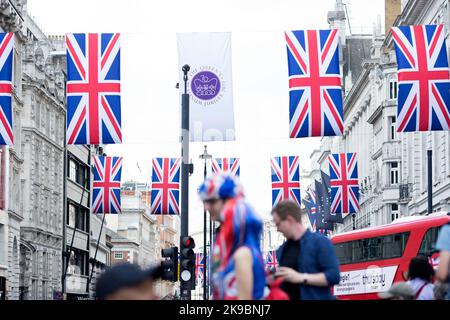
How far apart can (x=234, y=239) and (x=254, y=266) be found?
0.23 meters

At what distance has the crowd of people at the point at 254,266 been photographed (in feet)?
19.6

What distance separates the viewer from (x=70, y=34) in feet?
96.7

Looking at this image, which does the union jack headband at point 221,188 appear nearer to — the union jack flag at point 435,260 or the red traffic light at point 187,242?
the union jack flag at point 435,260

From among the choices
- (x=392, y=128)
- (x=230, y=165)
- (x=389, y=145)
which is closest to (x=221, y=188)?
(x=230, y=165)

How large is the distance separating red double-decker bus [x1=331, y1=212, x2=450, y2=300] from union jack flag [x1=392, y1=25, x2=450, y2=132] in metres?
4.56

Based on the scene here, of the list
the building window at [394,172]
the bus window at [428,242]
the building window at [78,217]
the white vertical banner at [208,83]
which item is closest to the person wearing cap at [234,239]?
the white vertical banner at [208,83]

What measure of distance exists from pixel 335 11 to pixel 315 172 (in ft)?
97.1

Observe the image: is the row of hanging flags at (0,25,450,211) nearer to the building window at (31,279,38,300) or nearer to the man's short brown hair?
the man's short brown hair

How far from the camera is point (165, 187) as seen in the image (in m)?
46.3

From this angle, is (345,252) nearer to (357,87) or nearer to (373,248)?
(373,248)

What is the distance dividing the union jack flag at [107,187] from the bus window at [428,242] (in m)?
20.7

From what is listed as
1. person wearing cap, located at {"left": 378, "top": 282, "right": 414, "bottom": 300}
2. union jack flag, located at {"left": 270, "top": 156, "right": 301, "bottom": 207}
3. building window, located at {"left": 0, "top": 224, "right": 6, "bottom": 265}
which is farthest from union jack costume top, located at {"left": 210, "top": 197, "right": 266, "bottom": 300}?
building window, located at {"left": 0, "top": 224, "right": 6, "bottom": 265}
